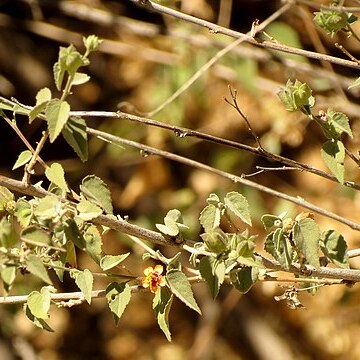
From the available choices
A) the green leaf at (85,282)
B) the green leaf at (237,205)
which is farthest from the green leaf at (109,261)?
the green leaf at (237,205)

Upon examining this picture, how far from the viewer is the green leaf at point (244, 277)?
2.48ft

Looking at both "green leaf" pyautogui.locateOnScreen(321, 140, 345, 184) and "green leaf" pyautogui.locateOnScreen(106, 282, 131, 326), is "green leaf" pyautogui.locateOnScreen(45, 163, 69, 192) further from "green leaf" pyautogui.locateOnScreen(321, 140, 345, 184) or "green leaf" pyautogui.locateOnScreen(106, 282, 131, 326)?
"green leaf" pyautogui.locateOnScreen(321, 140, 345, 184)

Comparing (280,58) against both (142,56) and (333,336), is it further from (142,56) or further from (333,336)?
(333,336)

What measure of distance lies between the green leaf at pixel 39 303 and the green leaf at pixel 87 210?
11cm

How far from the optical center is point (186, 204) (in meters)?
1.88

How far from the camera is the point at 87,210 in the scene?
0.70m

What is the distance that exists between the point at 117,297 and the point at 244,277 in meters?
0.13

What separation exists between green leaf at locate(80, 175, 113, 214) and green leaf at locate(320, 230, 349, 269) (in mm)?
232

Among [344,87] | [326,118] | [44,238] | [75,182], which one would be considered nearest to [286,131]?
[344,87]

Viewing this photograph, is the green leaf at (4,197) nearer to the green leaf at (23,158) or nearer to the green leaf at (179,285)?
the green leaf at (23,158)

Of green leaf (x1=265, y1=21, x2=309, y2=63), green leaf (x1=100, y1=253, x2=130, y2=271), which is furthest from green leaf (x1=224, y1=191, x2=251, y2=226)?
green leaf (x1=265, y1=21, x2=309, y2=63)

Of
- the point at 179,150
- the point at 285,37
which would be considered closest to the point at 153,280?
the point at 285,37

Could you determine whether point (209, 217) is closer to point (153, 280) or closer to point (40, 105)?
point (153, 280)

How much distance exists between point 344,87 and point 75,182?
0.78 meters
